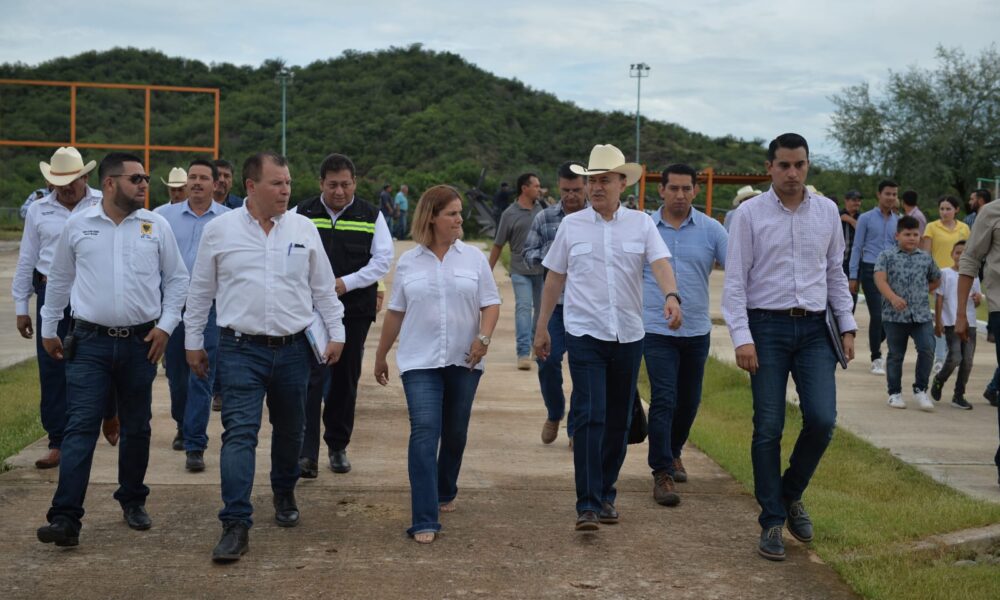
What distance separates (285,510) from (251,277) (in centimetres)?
126

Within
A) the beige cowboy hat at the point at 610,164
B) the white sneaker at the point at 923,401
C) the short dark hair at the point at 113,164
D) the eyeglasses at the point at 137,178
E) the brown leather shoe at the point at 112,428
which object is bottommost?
the white sneaker at the point at 923,401

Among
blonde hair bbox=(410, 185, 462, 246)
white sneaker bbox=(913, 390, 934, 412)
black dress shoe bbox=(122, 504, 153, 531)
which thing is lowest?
black dress shoe bbox=(122, 504, 153, 531)

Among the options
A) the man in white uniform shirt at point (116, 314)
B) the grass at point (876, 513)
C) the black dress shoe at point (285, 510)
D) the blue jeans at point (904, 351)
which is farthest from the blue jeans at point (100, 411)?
the blue jeans at point (904, 351)

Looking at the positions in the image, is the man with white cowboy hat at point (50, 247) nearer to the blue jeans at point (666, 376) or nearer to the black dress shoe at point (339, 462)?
the black dress shoe at point (339, 462)

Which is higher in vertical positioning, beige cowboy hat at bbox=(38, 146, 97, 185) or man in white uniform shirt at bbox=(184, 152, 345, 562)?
beige cowboy hat at bbox=(38, 146, 97, 185)

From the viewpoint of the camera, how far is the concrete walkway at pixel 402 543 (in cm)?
541

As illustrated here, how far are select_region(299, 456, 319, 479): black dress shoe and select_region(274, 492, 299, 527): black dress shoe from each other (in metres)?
0.95

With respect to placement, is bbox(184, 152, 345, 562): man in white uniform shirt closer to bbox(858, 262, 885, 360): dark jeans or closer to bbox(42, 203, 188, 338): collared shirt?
bbox(42, 203, 188, 338): collared shirt

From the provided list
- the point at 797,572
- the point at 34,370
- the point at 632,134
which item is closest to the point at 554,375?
the point at 797,572

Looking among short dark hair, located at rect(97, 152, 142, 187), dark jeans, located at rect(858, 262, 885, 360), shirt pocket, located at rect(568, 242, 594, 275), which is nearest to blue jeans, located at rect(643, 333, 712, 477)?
shirt pocket, located at rect(568, 242, 594, 275)

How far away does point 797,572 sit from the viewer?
575 cm

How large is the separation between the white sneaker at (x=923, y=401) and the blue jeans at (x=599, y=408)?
4867 mm

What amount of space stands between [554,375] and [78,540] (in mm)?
3630

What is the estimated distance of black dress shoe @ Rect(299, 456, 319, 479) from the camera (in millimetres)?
7434
